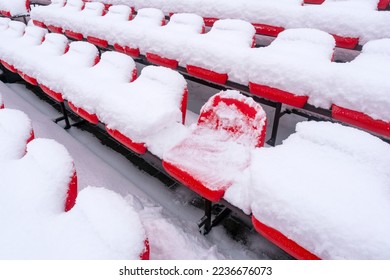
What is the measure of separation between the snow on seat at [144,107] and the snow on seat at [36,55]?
51.5 inches

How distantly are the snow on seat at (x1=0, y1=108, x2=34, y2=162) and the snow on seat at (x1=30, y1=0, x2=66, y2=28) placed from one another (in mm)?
3015

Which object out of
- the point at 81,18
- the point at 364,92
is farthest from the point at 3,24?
the point at 364,92

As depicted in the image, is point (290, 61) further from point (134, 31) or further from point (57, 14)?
point (57, 14)

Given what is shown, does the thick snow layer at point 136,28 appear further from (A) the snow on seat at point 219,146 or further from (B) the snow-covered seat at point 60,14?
(A) the snow on seat at point 219,146

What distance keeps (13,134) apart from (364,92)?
195 cm

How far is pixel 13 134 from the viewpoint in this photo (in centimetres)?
160

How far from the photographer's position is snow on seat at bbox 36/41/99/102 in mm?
2453

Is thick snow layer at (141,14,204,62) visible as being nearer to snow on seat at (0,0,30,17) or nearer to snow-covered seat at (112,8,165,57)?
snow-covered seat at (112,8,165,57)

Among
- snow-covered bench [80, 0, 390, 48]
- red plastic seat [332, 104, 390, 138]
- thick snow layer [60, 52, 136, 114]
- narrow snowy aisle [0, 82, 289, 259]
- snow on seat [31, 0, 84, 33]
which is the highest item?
snow-covered bench [80, 0, 390, 48]

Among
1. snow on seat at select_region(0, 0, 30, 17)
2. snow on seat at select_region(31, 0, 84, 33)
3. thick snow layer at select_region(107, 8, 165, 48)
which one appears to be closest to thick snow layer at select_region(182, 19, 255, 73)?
thick snow layer at select_region(107, 8, 165, 48)

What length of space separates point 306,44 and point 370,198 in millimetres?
1298

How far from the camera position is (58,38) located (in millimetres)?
3041

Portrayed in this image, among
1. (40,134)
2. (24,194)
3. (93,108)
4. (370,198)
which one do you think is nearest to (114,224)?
(24,194)

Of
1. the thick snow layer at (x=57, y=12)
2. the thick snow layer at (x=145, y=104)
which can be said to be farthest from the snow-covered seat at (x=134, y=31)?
the thick snow layer at (x=57, y=12)
